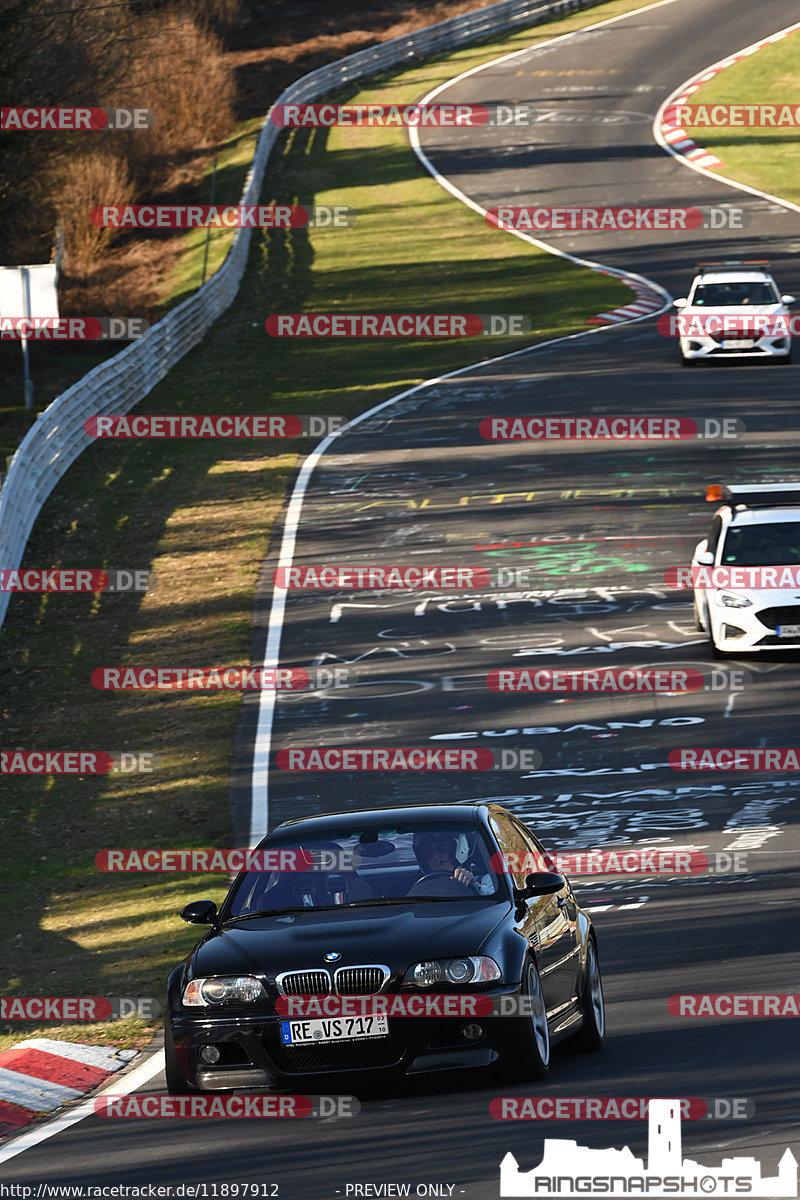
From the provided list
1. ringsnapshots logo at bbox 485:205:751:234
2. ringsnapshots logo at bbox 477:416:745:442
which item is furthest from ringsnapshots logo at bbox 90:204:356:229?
ringsnapshots logo at bbox 477:416:745:442

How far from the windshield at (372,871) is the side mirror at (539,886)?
0.39 feet

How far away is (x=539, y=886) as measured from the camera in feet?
30.9

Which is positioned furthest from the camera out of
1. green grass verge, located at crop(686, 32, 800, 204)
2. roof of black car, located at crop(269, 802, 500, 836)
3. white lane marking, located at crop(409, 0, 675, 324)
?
green grass verge, located at crop(686, 32, 800, 204)

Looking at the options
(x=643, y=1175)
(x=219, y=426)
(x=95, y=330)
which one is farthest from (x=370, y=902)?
(x=95, y=330)

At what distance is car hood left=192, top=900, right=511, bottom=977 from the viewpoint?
8766 mm

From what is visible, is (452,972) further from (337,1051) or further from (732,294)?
(732,294)

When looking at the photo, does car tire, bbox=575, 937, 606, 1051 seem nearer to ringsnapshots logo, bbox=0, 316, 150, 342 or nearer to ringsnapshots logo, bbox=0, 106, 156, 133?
ringsnapshots logo, bbox=0, 106, 156, 133

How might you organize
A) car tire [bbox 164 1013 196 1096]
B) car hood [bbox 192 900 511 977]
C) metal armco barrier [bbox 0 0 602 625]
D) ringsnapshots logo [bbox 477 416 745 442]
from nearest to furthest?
car hood [bbox 192 900 511 977]
car tire [bbox 164 1013 196 1096]
metal armco barrier [bbox 0 0 602 625]
ringsnapshots logo [bbox 477 416 745 442]

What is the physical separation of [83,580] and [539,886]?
60.7 feet

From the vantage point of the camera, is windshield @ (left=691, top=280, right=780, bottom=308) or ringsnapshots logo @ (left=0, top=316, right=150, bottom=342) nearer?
windshield @ (left=691, top=280, right=780, bottom=308)

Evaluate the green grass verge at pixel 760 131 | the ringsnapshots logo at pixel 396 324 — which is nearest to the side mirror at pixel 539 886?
the ringsnapshots logo at pixel 396 324

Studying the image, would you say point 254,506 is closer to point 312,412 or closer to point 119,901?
point 312,412

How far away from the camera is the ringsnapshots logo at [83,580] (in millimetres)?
26812

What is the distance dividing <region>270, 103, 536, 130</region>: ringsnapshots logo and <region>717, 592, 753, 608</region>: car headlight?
44.7m
